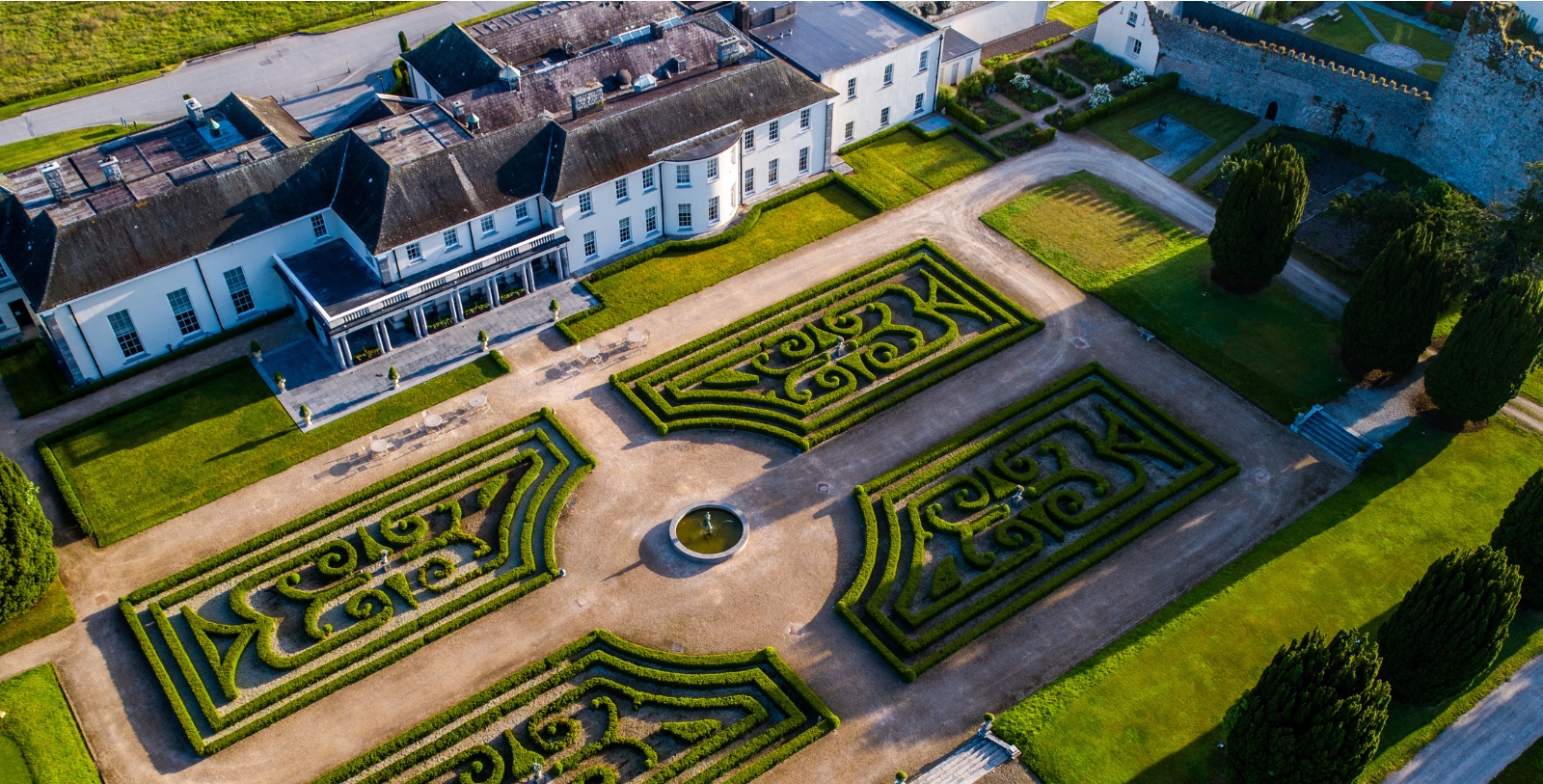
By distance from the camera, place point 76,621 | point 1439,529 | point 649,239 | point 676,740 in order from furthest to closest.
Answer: point 649,239 < point 1439,529 < point 76,621 < point 676,740

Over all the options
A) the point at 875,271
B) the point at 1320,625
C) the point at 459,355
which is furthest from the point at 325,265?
the point at 1320,625

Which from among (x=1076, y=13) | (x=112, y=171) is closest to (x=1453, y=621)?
(x=1076, y=13)

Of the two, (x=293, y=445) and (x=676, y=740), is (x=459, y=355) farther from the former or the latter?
(x=676, y=740)

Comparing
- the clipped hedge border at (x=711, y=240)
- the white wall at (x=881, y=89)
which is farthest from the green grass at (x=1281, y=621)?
the white wall at (x=881, y=89)

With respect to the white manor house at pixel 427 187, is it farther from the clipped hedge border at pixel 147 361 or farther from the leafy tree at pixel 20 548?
the leafy tree at pixel 20 548

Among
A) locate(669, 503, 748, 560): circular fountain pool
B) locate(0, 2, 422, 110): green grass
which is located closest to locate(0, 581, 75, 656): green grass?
locate(669, 503, 748, 560): circular fountain pool

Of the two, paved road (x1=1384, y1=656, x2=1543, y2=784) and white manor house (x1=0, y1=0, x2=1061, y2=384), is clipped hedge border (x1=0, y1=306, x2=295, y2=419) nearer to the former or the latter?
white manor house (x1=0, y1=0, x2=1061, y2=384)

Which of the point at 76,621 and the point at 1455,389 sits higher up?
the point at 1455,389

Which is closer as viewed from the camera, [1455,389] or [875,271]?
[1455,389]
